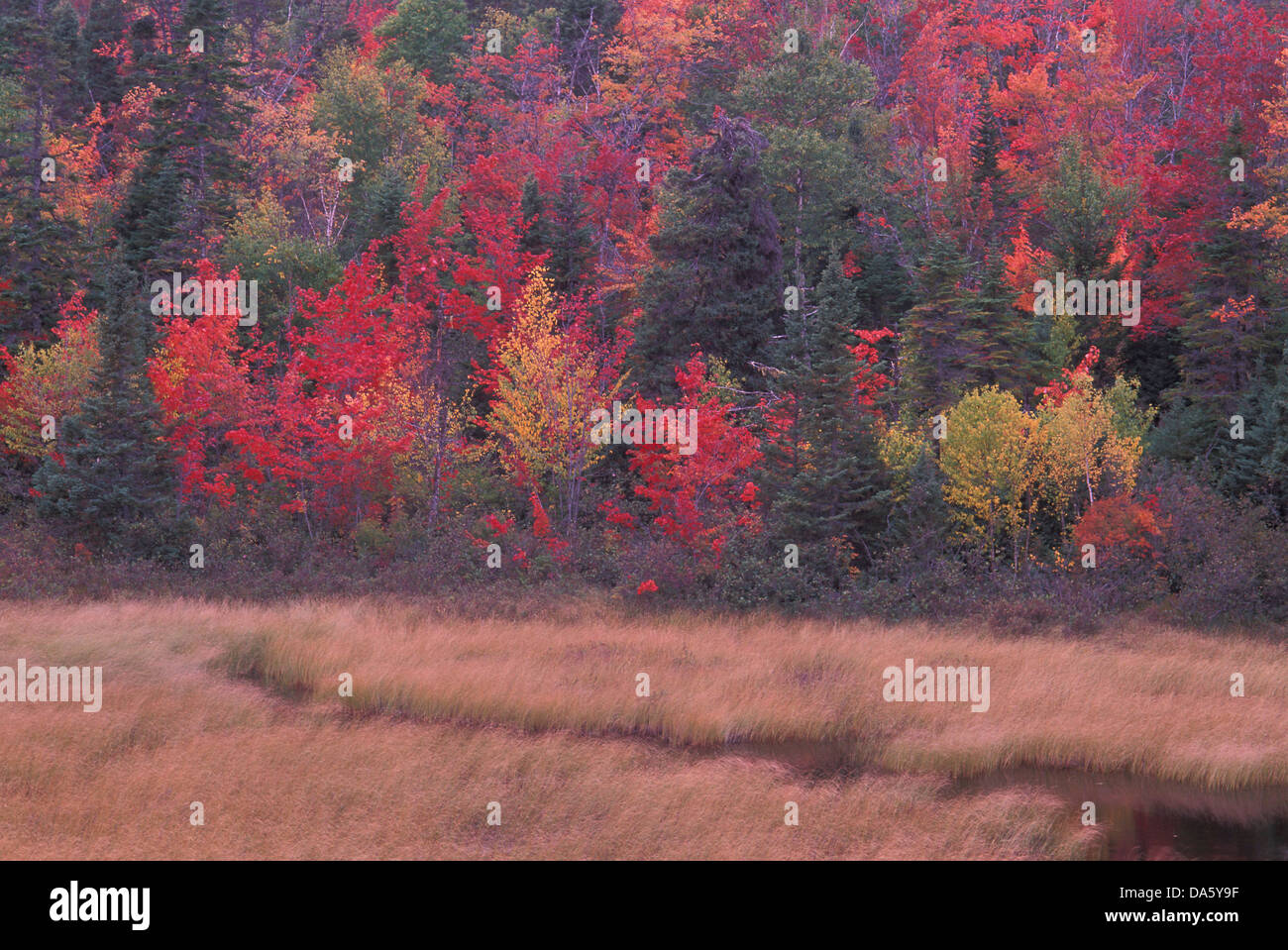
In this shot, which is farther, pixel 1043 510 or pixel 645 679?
pixel 1043 510

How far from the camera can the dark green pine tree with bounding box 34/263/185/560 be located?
32844 mm

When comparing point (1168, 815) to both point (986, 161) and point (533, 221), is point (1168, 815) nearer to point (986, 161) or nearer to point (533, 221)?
point (533, 221)

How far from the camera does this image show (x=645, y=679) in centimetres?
2158

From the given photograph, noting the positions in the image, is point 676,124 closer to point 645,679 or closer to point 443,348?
point 443,348

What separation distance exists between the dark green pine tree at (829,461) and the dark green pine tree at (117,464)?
16991 mm

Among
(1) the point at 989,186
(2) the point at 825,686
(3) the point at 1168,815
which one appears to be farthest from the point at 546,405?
(1) the point at 989,186

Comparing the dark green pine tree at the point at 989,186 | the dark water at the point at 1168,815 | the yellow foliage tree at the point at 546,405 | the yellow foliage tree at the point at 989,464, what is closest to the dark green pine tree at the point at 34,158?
the yellow foliage tree at the point at 546,405

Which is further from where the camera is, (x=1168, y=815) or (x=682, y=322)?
(x=682, y=322)

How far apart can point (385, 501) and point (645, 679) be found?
1685cm

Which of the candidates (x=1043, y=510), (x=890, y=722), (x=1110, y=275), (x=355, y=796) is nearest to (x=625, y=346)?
(x=1043, y=510)

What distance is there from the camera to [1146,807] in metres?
16.9

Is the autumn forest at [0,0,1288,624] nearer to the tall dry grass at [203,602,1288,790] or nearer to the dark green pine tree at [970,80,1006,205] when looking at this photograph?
the dark green pine tree at [970,80,1006,205]

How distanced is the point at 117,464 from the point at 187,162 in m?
19.5

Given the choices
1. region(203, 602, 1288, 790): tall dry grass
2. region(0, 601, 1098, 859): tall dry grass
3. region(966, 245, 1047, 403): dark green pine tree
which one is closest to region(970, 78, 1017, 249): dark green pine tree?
region(966, 245, 1047, 403): dark green pine tree
